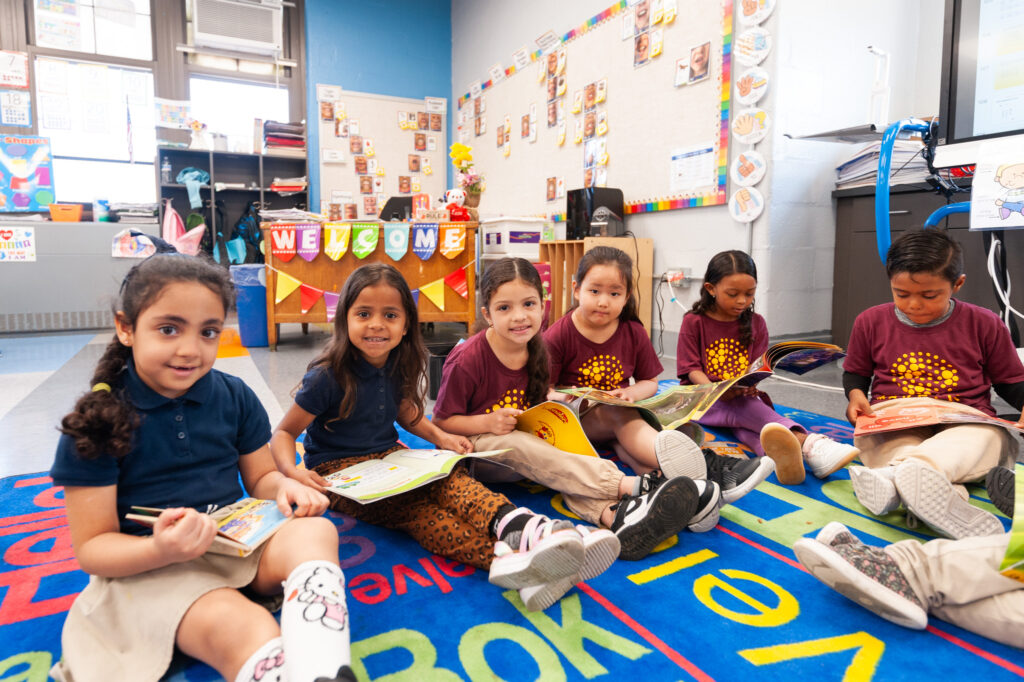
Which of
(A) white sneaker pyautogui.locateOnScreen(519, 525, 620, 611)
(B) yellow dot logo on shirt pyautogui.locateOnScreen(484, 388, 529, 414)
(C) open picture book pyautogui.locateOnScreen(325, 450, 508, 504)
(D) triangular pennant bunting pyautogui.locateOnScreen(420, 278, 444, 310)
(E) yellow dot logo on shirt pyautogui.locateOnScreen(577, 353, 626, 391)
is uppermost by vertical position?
(D) triangular pennant bunting pyautogui.locateOnScreen(420, 278, 444, 310)

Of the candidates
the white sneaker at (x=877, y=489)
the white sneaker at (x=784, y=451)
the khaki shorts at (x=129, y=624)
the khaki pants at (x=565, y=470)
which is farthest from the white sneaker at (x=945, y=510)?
the khaki shorts at (x=129, y=624)

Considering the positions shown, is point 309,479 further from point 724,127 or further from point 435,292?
point 724,127

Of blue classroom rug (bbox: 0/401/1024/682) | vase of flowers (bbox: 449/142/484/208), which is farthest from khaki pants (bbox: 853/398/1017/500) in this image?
vase of flowers (bbox: 449/142/484/208)

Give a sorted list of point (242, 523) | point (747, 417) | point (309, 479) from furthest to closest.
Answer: point (747, 417)
point (309, 479)
point (242, 523)

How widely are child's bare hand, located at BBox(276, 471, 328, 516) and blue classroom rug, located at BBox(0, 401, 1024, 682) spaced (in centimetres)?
17

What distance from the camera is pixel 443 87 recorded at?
5.62m

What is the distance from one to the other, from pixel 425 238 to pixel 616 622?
259cm

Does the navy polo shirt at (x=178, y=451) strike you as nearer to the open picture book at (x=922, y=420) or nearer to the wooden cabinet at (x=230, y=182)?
the open picture book at (x=922, y=420)

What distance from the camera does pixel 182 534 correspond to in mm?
665

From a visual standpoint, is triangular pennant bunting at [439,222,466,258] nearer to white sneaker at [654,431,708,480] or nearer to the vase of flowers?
the vase of flowers

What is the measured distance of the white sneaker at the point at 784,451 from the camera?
1306 mm

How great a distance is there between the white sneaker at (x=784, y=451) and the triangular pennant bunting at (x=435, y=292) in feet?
7.15

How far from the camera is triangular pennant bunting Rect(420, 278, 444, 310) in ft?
10.7

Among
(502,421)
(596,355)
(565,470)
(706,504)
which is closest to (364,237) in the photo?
(596,355)
